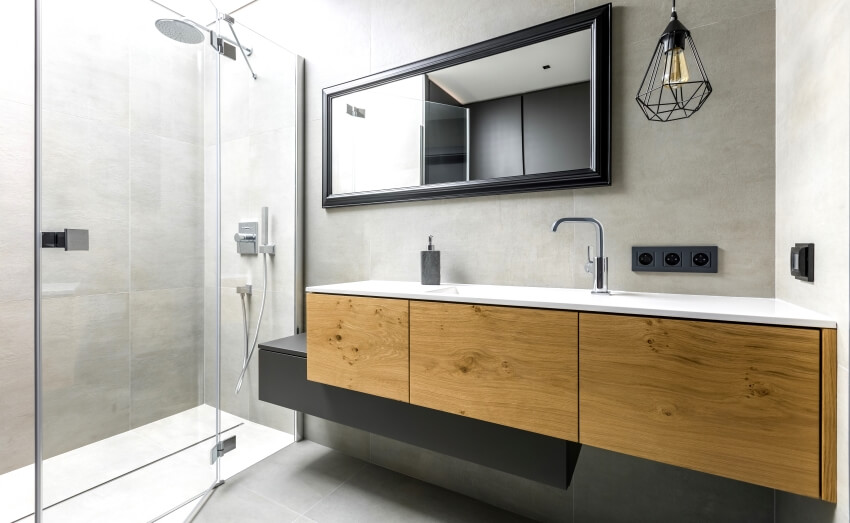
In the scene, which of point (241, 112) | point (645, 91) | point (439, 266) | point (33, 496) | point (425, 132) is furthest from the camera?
point (241, 112)

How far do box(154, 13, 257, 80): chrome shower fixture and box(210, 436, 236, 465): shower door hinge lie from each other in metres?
1.75

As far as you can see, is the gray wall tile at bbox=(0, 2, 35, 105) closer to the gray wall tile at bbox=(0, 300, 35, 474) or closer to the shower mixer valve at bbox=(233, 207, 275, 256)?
the gray wall tile at bbox=(0, 300, 35, 474)

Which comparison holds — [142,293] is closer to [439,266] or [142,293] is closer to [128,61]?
[128,61]

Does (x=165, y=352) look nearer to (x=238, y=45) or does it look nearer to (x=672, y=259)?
(x=238, y=45)

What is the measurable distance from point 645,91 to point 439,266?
3.10 feet

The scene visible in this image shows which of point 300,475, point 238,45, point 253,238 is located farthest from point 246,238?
point 300,475

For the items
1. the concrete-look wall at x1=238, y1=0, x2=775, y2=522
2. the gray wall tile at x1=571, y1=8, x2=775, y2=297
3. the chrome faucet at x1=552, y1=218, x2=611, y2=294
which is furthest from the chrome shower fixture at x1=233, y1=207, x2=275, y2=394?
the gray wall tile at x1=571, y1=8, x2=775, y2=297

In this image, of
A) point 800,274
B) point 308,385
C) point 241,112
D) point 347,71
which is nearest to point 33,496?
point 308,385

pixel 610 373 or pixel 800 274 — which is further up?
pixel 800 274

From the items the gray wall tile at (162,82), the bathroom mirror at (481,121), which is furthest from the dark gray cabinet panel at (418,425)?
the gray wall tile at (162,82)

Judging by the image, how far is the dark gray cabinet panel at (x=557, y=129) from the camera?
4.50ft

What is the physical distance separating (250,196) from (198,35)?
0.71m

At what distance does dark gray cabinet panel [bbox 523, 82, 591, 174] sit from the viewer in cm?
137

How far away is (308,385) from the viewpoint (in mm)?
1614
